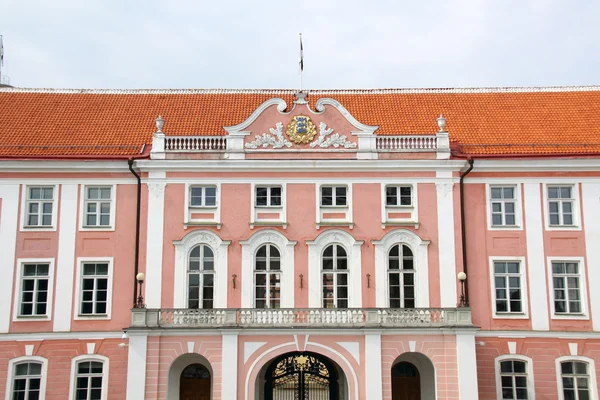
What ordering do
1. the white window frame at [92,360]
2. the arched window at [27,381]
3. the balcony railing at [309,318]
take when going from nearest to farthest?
the balcony railing at [309,318] → the white window frame at [92,360] → the arched window at [27,381]

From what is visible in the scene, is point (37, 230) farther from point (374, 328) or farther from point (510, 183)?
point (510, 183)

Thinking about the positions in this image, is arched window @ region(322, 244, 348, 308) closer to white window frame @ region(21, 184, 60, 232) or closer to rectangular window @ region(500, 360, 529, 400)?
rectangular window @ region(500, 360, 529, 400)

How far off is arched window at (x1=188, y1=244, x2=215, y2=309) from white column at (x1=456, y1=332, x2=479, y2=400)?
912cm

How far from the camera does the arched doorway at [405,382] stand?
28.7m

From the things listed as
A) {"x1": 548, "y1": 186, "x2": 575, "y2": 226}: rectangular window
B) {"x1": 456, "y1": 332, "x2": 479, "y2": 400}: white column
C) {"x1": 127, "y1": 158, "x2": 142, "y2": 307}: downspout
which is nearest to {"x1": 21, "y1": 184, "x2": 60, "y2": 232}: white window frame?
{"x1": 127, "y1": 158, "x2": 142, "y2": 307}: downspout

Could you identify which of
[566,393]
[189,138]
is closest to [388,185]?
[189,138]

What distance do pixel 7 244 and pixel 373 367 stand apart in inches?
562

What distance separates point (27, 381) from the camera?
89.8 ft

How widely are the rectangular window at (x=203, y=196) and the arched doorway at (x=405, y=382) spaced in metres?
9.45

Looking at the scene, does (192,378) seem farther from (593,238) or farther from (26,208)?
(593,238)

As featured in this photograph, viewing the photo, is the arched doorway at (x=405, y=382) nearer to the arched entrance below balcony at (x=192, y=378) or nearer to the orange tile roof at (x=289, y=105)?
Result: the arched entrance below balcony at (x=192, y=378)

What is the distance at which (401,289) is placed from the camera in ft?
91.9

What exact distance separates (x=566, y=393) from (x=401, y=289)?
697 centimetres

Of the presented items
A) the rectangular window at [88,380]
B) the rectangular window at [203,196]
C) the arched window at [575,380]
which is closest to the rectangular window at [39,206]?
the rectangular window at [203,196]
